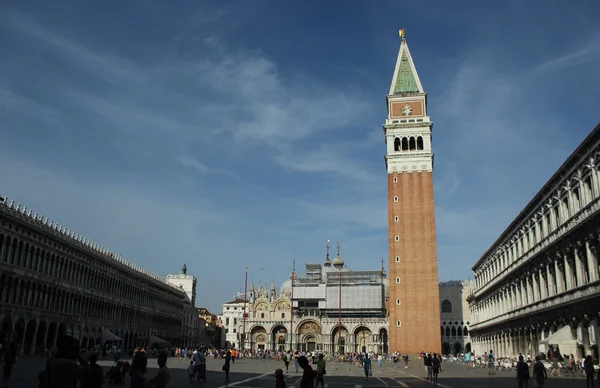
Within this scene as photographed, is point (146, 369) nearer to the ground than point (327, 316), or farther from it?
nearer to the ground

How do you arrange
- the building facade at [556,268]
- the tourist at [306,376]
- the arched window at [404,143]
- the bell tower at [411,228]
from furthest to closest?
1. the arched window at [404,143]
2. the bell tower at [411,228]
3. the building facade at [556,268]
4. the tourist at [306,376]

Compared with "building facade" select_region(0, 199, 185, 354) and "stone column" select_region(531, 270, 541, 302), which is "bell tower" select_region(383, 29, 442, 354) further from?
"building facade" select_region(0, 199, 185, 354)

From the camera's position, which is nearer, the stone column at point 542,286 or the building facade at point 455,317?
the stone column at point 542,286

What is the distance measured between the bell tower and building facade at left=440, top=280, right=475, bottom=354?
82.1 feet

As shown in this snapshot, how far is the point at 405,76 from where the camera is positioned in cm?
8331

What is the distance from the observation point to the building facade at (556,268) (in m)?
28.9

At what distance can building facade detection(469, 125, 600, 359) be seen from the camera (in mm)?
28875

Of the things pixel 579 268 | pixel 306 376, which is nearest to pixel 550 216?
pixel 579 268

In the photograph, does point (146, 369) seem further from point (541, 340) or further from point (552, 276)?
point (552, 276)

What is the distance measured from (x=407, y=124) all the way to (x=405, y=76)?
32.5 ft

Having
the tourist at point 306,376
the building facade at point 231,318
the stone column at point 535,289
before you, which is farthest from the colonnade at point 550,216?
the building facade at point 231,318

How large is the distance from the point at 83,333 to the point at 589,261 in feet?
159

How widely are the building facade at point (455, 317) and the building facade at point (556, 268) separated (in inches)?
1528

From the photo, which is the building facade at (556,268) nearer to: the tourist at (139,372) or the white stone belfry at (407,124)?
the white stone belfry at (407,124)
